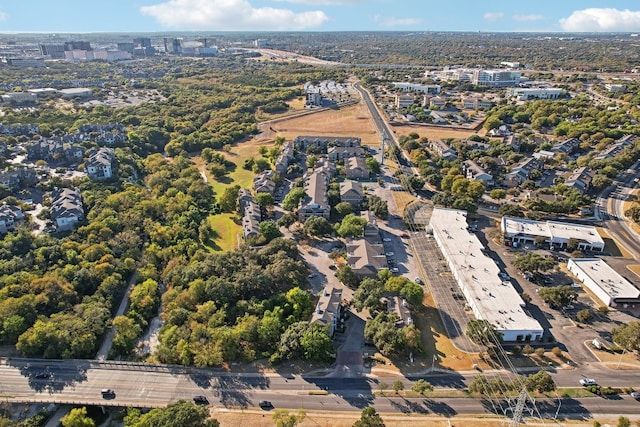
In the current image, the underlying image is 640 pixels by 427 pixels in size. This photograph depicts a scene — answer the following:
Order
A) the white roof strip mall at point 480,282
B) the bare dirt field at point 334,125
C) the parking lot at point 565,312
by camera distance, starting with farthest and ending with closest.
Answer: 1. the bare dirt field at point 334,125
2. the parking lot at point 565,312
3. the white roof strip mall at point 480,282

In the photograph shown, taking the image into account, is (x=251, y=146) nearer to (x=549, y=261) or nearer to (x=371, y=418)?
(x=549, y=261)

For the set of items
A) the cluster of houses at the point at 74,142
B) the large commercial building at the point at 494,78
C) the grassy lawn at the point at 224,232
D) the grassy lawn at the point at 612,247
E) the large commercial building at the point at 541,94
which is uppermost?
the large commercial building at the point at 494,78

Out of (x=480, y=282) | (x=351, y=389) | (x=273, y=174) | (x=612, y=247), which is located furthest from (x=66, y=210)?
(x=612, y=247)

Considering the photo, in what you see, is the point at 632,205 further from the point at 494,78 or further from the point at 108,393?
the point at 494,78

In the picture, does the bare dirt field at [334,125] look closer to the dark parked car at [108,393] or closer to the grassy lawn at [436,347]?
the grassy lawn at [436,347]

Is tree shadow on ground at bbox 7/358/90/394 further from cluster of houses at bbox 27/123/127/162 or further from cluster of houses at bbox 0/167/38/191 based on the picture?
cluster of houses at bbox 27/123/127/162

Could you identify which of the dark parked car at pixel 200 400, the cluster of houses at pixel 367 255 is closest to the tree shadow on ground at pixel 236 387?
the dark parked car at pixel 200 400

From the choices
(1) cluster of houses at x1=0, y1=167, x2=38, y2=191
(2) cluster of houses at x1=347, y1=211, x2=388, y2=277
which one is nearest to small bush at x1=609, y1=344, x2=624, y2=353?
(2) cluster of houses at x1=347, y1=211, x2=388, y2=277
